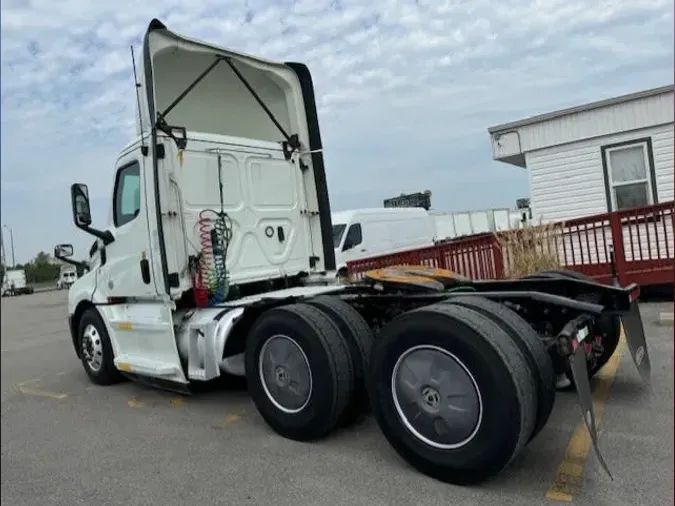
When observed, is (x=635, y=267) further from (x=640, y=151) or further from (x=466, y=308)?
(x=466, y=308)

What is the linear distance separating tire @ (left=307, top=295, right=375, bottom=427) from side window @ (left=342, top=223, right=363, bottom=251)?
398 inches

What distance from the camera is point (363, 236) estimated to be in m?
14.9

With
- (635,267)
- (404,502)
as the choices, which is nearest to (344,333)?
(404,502)

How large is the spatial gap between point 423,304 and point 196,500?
1949 millimetres

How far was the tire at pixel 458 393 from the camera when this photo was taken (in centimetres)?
307


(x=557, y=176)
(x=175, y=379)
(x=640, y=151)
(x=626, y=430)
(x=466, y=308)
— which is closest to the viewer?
(x=466, y=308)

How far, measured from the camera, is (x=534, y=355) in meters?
3.19

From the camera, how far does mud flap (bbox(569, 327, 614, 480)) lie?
3.10m

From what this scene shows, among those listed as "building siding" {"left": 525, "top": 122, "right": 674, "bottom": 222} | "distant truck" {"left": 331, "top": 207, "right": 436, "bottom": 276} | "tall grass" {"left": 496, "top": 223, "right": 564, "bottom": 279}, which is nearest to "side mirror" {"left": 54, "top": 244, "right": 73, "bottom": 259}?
"tall grass" {"left": 496, "top": 223, "right": 564, "bottom": 279}

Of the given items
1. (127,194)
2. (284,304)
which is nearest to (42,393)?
(127,194)

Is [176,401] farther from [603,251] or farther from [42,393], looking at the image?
[603,251]

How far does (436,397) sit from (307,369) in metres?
1.09

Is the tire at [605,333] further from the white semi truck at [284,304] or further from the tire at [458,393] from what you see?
the tire at [458,393]

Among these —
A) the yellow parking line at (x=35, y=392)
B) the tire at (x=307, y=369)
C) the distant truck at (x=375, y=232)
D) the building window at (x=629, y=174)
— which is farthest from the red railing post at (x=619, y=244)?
the yellow parking line at (x=35, y=392)
